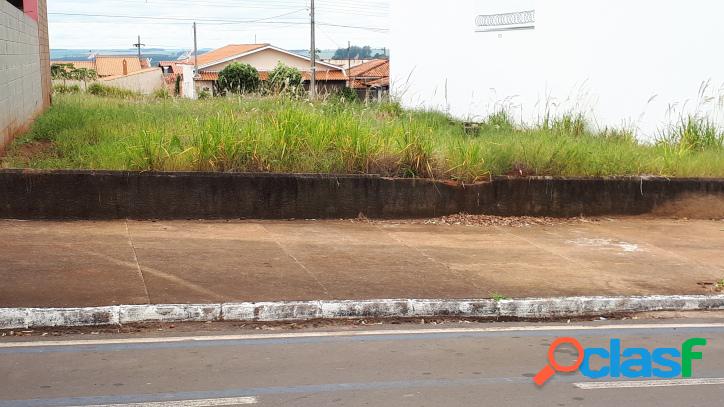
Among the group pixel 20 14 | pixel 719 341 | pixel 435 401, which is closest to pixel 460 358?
pixel 435 401

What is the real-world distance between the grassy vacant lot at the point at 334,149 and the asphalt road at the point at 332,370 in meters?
4.68

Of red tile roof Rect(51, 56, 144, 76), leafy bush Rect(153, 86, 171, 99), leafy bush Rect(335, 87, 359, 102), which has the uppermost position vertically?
red tile roof Rect(51, 56, 144, 76)

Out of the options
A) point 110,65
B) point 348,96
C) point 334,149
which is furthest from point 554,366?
point 110,65

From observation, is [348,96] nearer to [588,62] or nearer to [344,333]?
[588,62]

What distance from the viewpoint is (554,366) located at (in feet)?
20.1

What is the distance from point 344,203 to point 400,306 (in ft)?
13.0

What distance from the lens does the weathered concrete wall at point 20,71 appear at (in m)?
12.5

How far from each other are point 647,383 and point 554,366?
0.65m

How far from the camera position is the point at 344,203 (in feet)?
37.0

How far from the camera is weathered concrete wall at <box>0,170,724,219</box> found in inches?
405

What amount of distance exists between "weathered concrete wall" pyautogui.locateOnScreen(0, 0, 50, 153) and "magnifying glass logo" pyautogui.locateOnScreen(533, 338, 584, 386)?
29.2 ft

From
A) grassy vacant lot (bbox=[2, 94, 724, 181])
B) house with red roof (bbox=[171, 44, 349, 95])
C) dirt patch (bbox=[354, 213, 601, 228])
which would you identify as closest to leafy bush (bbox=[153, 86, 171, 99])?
grassy vacant lot (bbox=[2, 94, 724, 181])

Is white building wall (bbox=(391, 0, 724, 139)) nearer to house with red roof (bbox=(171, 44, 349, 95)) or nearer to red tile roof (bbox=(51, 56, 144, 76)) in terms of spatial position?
house with red roof (bbox=(171, 44, 349, 95))

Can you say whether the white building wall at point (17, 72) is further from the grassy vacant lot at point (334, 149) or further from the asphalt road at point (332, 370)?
the asphalt road at point (332, 370)
